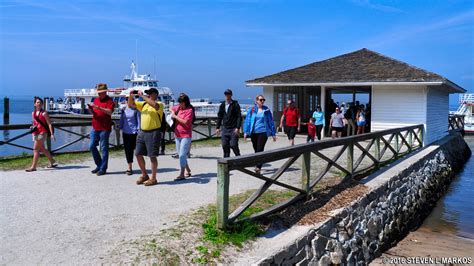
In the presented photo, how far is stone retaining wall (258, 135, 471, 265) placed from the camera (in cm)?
500

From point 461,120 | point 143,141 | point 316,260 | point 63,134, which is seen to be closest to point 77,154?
point 143,141

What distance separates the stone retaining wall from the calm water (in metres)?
0.26

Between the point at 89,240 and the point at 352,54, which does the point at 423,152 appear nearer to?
the point at 352,54

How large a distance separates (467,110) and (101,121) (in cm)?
3973

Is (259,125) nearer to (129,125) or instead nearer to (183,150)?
(183,150)

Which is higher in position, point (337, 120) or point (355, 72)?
point (355, 72)

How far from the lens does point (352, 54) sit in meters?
20.8

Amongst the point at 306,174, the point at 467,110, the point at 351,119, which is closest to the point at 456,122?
the point at 467,110

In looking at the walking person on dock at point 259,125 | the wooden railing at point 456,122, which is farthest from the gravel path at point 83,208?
the wooden railing at point 456,122

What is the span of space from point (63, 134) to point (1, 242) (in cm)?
2587

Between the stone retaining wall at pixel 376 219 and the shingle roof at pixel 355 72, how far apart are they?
3547 millimetres

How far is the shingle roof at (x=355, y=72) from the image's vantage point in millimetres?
15906

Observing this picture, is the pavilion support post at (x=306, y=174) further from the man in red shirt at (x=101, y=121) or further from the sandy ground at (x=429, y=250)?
the man in red shirt at (x=101, y=121)

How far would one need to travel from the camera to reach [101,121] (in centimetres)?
801
